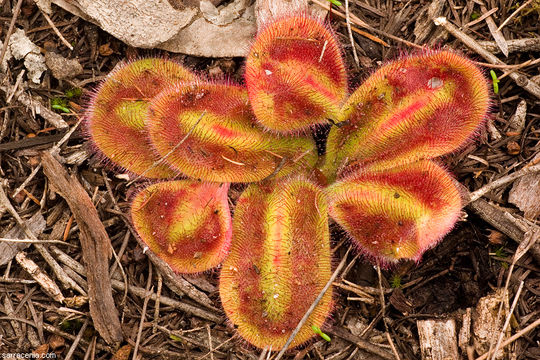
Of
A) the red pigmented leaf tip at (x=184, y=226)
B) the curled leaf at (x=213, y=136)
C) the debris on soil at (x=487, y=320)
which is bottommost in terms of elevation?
the debris on soil at (x=487, y=320)

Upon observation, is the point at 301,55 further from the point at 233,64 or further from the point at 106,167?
the point at 106,167

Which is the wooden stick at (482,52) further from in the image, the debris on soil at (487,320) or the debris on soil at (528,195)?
the debris on soil at (487,320)

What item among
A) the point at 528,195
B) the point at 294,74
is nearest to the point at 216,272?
the point at 294,74

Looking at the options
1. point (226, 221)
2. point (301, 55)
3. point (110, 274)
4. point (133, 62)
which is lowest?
point (110, 274)

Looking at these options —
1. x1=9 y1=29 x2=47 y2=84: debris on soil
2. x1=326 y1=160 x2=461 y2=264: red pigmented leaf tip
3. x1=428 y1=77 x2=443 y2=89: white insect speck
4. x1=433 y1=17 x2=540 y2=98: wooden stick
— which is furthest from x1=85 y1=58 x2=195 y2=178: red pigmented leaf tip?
x1=433 y1=17 x2=540 y2=98: wooden stick

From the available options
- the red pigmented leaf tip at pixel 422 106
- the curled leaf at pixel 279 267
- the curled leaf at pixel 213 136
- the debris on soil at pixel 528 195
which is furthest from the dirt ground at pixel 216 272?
the curled leaf at pixel 213 136

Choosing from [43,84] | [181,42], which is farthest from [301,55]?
[43,84]

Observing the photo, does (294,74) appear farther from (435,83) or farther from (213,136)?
(435,83)
